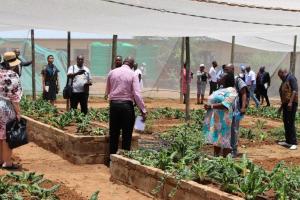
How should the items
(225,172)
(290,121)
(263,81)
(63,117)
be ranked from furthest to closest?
(263,81) < (290,121) < (63,117) < (225,172)

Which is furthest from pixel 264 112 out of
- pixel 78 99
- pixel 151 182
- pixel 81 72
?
pixel 151 182

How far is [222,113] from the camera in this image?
7984mm

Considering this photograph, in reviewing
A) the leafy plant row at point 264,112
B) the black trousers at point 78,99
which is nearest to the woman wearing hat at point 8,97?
the black trousers at point 78,99

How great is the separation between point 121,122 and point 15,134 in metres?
1.58

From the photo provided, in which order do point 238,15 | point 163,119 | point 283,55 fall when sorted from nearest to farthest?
point 238,15 < point 163,119 < point 283,55

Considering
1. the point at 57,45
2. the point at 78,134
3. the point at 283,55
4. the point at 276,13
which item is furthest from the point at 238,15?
the point at 57,45

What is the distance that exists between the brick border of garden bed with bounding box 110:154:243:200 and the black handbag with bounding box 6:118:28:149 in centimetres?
130

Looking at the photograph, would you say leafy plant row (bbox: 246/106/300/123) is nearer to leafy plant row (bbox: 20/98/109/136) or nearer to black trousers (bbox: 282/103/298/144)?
leafy plant row (bbox: 20/98/109/136)

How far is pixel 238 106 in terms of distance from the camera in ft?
28.2

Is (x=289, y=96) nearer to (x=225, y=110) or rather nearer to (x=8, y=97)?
(x=225, y=110)

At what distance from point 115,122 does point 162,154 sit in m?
1.60

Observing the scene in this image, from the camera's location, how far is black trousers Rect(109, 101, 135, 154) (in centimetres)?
806

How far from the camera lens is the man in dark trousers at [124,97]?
8.02 meters

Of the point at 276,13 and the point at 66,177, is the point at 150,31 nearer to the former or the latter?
the point at 276,13
